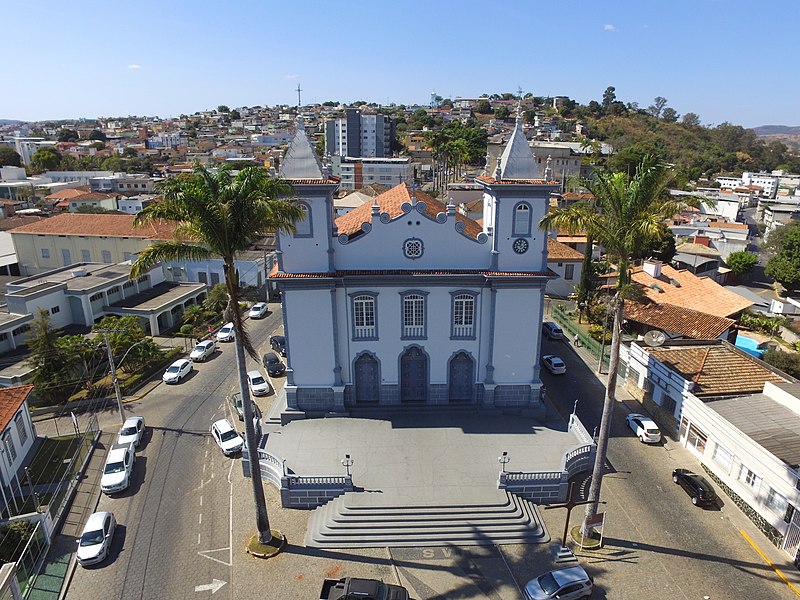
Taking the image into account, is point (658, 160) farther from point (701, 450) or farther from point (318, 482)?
point (318, 482)

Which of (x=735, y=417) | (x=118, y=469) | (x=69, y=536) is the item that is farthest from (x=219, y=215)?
(x=735, y=417)

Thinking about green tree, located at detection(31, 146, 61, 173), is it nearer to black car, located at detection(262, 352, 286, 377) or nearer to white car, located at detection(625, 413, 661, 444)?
black car, located at detection(262, 352, 286, 377)

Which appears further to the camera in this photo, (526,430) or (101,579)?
(526,430)

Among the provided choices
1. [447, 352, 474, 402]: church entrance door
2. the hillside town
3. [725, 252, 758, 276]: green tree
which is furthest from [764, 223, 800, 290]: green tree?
[447, 352, 474, 402]: church entrance door

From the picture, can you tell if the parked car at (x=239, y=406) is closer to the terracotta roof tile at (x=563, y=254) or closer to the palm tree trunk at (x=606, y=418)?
the palm tree trunk at (x=606, y=418)

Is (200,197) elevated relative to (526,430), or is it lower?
elevated

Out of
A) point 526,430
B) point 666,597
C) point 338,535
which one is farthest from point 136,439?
point 666,597

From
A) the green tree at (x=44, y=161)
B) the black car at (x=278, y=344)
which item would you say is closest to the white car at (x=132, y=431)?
the black car at (x=278, y=344)
